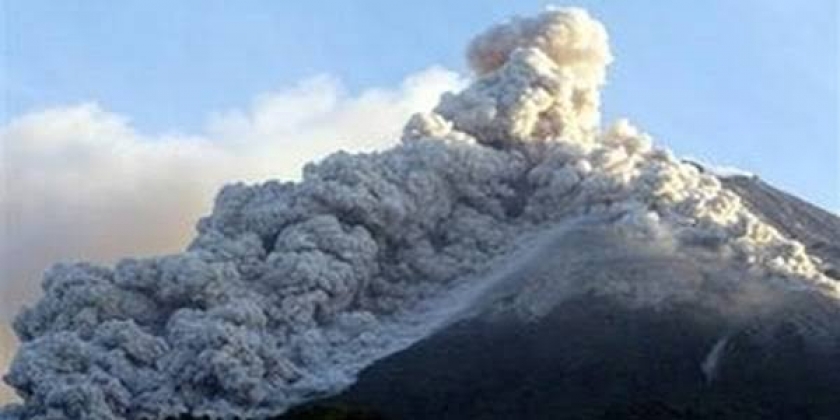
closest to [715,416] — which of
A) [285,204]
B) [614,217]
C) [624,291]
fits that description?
[624,291]

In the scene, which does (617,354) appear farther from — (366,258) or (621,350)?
(366,258)

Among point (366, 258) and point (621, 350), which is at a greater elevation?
point (366, 258)

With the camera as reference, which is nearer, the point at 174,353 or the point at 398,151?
the point at 174,353

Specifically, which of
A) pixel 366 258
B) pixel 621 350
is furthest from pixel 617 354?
pixel 366 258

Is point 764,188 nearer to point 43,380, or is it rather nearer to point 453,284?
point 453,284

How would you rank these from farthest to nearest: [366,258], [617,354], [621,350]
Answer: [366,258] → [621,350] → [617,354]

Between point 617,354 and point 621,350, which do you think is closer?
point 617,354
